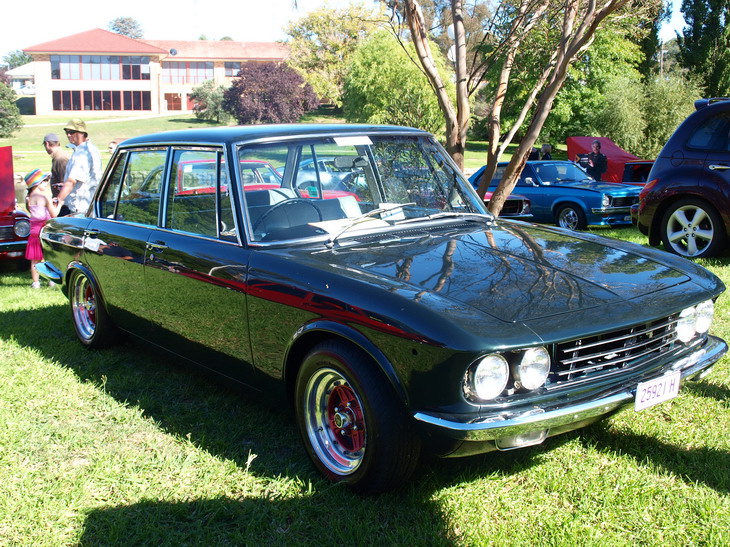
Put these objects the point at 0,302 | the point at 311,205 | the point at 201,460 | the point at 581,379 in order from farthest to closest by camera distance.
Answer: the point at 0,302 < the point at 311,205 < the point at 201,460 < the point at 581,379

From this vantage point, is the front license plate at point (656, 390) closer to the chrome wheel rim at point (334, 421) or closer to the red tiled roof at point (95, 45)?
the chrome wheel rim at point (334, 421)

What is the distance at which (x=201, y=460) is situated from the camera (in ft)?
12.6

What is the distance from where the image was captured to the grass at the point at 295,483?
10.2 feet

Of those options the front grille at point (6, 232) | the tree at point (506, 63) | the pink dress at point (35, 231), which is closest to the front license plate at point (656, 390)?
the tree at point (506, 63)

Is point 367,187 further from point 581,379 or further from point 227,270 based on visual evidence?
point 581,379

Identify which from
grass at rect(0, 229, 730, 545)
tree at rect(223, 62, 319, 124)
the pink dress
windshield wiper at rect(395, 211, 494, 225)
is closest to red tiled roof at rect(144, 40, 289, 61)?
tree at rect(223, 62, 319, 124)

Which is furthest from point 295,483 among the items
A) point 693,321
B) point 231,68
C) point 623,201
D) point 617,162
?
point 231,68

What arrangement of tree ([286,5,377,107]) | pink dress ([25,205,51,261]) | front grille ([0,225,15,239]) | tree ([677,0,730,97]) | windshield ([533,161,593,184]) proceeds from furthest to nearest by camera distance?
tree ([286,5,377,107]) < tree ([677,0,730,97]) < windshield ([533,161,593,184]) < front grille ([0,225,15,239]) < pink dress ([25,205,51,261])

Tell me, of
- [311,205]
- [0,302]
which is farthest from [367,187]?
[0,302]

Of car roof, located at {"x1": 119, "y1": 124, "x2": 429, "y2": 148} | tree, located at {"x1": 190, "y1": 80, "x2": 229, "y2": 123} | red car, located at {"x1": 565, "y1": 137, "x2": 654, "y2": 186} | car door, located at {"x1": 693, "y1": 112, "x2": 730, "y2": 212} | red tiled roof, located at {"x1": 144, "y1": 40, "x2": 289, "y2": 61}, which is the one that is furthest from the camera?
red tiled roof, located at {"x1": 144, "y1": 40, "x2": 289, "y2": 61}

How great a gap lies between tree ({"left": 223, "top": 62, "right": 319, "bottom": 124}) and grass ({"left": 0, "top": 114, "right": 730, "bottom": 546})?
5556 centimetres

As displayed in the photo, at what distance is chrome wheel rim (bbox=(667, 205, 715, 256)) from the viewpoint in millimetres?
8258

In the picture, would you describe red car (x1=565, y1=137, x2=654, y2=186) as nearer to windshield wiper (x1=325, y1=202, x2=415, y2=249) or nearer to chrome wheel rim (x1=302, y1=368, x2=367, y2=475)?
windshield wiper (x1=325, y1=202, x2=415, y2=249)

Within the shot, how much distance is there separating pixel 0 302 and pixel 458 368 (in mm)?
6597
